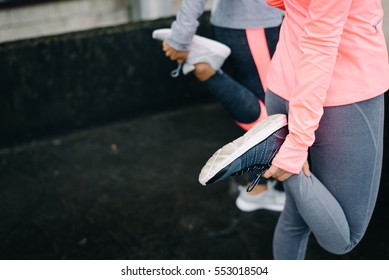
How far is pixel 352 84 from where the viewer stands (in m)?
1.75

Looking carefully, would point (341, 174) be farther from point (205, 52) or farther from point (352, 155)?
point (205, 52)

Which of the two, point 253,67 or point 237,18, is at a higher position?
point 237,18

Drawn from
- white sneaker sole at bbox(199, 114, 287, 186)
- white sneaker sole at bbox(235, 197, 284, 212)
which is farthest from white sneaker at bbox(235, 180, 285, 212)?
white sneaker sole at bbox(199, 114, 287, 186)

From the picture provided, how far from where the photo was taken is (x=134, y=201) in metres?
3.34

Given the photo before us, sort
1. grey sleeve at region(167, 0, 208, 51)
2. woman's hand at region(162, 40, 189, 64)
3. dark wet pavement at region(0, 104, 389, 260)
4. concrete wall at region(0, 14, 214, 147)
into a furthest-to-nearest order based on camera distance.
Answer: concrete wall at region(0, 14, 214, 147) < dark wet pavement at region(0, 104, 389, 260) < woman's hand at region(162, 40, 189, 64) < grey sleeve at region(167, 0, 208, 51)

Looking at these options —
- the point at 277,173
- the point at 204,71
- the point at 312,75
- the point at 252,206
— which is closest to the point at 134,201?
the point at 252,206

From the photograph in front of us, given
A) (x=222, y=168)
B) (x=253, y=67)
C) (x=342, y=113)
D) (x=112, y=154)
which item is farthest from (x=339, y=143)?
(x=112, y=154)

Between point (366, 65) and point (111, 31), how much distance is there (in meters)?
2.51

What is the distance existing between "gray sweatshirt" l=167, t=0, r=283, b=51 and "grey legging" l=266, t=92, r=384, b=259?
0.70 meters

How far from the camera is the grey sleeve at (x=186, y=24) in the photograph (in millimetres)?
2477

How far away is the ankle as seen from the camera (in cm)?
270

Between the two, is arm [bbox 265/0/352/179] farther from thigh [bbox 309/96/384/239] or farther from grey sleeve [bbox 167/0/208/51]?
grey sleeve [bbox 167/0/208/51]
